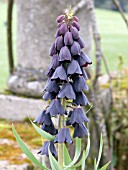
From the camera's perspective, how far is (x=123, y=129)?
3.43 m

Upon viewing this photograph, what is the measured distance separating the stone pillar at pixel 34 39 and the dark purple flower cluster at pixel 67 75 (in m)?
1.73

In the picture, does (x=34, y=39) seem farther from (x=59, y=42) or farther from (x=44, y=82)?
(x=59, y=42)

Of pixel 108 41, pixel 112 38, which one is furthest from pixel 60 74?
pixel 112 38

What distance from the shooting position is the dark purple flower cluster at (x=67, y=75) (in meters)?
1.31

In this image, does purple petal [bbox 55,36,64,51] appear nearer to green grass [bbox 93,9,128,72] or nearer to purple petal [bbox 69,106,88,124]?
purple petal [bbox 69,106,88,124]

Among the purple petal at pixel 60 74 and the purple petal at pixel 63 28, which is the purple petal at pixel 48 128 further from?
the purple petal at pixel 63 28

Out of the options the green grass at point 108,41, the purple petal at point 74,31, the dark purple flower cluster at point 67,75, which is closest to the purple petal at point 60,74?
the dark purple flower cluster at point 67,75

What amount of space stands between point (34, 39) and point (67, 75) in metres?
1.88

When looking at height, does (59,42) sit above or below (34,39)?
below

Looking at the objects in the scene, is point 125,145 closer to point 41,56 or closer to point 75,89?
point 41,56

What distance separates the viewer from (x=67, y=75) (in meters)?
1.33

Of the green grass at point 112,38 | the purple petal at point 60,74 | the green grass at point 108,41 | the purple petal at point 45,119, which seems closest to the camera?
the purple petal at point 60,74

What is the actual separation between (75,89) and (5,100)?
179 centimetres

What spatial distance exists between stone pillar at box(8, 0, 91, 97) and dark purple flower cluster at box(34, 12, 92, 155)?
173 cm
